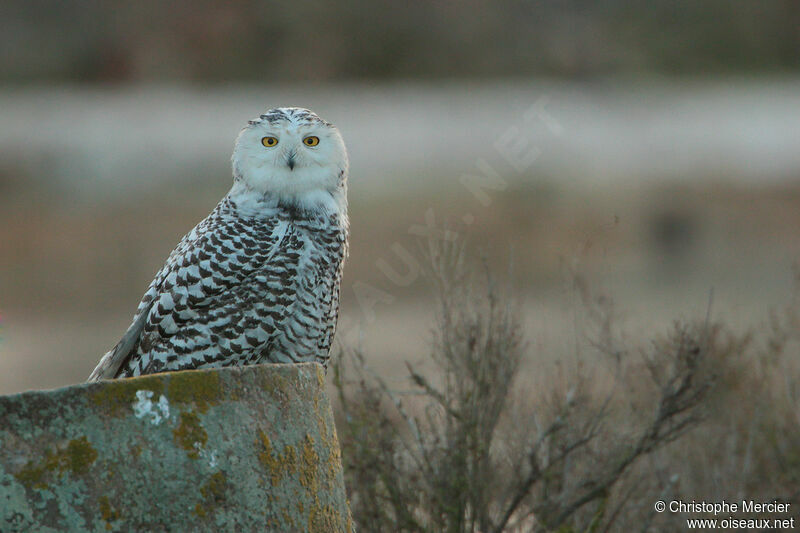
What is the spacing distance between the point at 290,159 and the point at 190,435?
77.6 inches

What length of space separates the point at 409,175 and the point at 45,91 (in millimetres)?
8556

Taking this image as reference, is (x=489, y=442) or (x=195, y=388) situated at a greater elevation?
(x=489, y=442)

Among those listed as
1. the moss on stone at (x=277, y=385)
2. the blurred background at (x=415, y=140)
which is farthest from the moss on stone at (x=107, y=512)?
the blurred background at (x=415, y=140)

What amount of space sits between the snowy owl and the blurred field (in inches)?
264

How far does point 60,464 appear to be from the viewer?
9.92 feet

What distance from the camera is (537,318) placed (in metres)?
12.2

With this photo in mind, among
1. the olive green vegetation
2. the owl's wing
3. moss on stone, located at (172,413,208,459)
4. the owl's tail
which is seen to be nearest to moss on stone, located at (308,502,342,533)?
the olive green vegetation

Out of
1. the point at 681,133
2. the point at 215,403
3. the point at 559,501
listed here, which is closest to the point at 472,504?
the point at 559,501

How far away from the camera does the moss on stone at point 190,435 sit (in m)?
3.17

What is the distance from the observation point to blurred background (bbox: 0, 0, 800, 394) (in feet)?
49.4

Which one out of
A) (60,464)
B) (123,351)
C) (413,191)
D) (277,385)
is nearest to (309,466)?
(277,385)

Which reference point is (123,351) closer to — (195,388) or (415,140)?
(195,388)

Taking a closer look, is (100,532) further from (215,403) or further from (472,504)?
(472,504)

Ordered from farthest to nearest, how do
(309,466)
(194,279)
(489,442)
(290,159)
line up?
1. (489,442)
2. (290,159)
3. (194,279)
4. (309,466)
